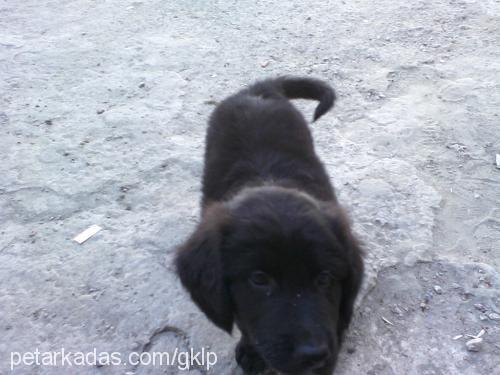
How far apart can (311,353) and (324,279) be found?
30 centimetres

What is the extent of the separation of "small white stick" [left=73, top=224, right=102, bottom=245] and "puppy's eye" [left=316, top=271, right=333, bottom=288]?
183 centimetres

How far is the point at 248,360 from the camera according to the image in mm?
2678

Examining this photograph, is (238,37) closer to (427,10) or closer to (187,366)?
(427,10)

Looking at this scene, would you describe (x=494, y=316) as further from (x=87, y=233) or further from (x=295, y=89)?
(x=87, y=233)

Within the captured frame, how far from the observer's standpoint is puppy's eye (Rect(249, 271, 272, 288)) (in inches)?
86.0

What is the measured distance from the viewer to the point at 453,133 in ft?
13.9

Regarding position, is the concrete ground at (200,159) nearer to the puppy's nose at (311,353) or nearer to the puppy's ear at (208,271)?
the puppy's ear at (208,271)

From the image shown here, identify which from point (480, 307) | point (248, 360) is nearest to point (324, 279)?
point (248, 360)

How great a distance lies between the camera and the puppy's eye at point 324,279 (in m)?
2.21

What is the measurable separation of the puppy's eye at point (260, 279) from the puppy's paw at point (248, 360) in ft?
1.86

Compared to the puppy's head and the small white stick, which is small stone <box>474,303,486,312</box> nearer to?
the puppy's head

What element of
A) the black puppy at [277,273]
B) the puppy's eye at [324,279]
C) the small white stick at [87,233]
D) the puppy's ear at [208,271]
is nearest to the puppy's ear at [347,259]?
the black puppy at [277,273]

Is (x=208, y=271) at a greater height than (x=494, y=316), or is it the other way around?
(x=208, y=271)

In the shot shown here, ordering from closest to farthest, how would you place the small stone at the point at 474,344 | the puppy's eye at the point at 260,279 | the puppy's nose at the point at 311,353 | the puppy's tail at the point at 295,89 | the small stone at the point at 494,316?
the puppy's nose at the point at 311,353, the puppy's eye at the point at 260,279, the small stone at the point at 474,344, the small stone at the point at 494,316, the puppy's tail at the point at 295,89
